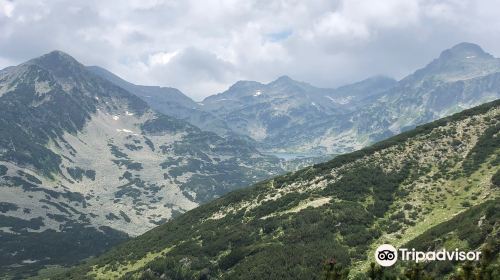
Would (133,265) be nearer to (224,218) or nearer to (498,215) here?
(224,218)

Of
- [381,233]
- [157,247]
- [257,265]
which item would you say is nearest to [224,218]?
[157,247]

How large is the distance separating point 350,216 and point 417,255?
29.3 meters

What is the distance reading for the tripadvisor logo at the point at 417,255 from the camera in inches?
1042

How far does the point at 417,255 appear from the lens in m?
54.2

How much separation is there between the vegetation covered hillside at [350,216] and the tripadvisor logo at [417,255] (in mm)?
1458

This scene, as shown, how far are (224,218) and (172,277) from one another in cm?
2562

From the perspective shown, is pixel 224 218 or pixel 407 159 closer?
pixel 407 159

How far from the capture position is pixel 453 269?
5025cm

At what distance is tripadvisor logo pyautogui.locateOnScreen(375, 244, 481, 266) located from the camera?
26.5 metres

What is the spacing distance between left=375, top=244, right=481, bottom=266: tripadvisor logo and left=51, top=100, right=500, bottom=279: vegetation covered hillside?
146cm

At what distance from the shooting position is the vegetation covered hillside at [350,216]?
2736 inches

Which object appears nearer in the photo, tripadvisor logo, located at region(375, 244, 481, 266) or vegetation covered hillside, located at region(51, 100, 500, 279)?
tripadvisor logo, located at region(375, 244, 481, 266)

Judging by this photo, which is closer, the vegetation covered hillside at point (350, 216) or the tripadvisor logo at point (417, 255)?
the tripadvisor logo at point (417, 255)

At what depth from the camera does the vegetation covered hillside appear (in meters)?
69.5
